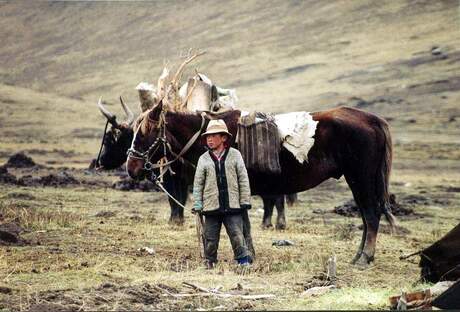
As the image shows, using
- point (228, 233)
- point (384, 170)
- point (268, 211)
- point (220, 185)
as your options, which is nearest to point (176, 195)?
point (268, 211)

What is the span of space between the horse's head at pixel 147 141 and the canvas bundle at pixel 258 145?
1.07m

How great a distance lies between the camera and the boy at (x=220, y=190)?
378 inches

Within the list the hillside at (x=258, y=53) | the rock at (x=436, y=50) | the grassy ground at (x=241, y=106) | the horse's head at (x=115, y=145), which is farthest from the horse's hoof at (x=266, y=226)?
the rock at (x=436, y=50)

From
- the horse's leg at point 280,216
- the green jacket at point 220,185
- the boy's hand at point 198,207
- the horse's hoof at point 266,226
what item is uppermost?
the green jacket at point 220,185

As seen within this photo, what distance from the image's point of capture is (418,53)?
87.6 meters

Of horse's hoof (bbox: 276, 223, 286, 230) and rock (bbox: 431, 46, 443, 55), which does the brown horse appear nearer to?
horse's hoof (bbox: 276, 223, 286, 230)

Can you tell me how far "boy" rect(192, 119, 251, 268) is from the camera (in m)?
9.61

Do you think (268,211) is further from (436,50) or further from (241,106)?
(436,50)

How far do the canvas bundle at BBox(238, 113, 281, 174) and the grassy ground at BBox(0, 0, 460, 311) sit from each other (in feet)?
4.04

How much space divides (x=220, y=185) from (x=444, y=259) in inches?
106

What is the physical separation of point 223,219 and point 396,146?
32.4 meters

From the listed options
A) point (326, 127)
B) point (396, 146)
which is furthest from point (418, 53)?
point (326, 127)

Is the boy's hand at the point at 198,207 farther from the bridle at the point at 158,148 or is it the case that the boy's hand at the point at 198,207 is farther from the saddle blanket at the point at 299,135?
the saddle blanket at the point at 299,135

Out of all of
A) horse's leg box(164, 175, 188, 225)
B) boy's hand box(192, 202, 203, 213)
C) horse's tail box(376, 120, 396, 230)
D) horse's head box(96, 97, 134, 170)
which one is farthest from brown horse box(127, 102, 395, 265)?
horse's head box(96, 97, 134, 170)
